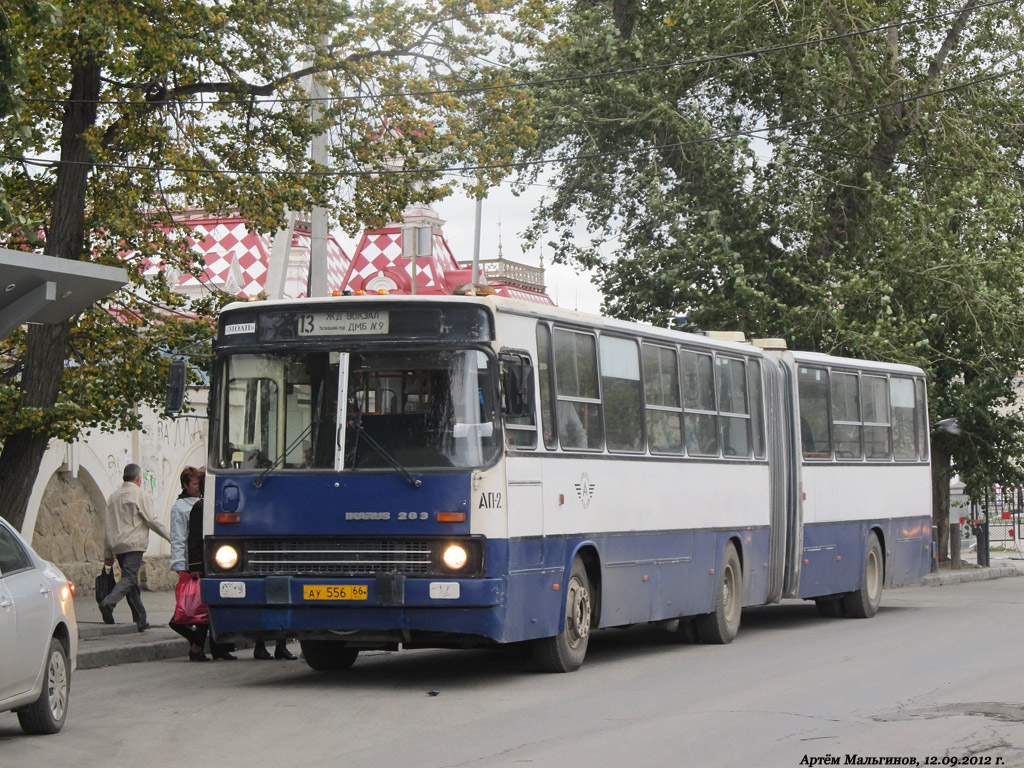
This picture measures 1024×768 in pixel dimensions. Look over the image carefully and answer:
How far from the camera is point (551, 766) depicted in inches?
341

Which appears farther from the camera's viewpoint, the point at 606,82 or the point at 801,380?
the point at 606,82

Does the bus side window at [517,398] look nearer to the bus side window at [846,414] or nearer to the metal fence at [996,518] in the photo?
the bus side window at [846,414]

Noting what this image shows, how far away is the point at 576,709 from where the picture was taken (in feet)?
36.4

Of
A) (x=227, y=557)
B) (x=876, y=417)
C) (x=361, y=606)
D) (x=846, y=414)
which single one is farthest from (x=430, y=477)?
(x=876, y=417)

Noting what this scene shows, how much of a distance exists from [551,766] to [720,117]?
22.6 m

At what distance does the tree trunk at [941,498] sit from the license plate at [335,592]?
20.8m

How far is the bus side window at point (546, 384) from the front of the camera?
13.2 m

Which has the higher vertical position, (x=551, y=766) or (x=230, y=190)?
(x=230, y=190)

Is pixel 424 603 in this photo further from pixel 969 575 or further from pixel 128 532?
pixel 969 575

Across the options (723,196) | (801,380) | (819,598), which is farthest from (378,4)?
(723,196)

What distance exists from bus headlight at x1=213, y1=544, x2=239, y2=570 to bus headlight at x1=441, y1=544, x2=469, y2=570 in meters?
1.70

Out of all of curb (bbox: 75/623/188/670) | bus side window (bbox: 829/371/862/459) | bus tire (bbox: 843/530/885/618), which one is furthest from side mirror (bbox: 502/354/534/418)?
bus tire (bbox: 843/530/885/618)

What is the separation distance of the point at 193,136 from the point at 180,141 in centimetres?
17

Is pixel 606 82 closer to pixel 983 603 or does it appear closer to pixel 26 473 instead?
pixel 983 603
